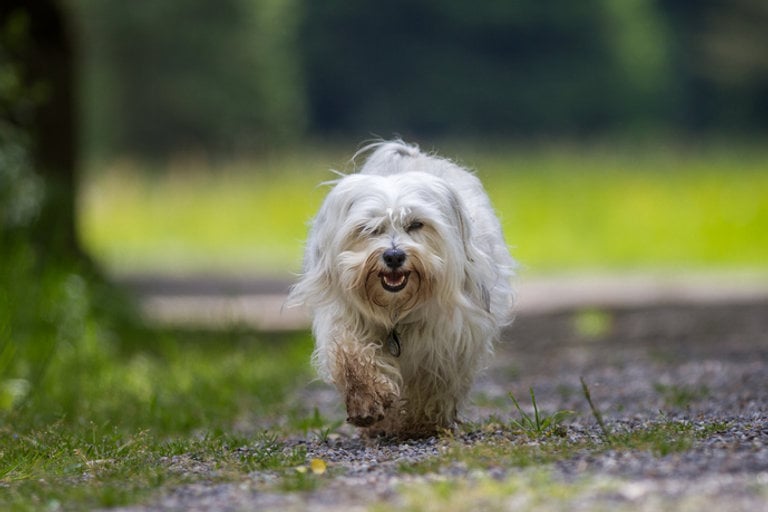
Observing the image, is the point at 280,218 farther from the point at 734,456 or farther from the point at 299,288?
the point at 734,456

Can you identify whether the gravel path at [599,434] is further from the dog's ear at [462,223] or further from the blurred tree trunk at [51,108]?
the blurred tree trunk at [51,108]

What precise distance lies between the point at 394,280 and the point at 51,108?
30.6 ft

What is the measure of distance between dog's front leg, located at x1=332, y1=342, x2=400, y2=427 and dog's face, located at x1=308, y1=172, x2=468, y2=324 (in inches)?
8.7

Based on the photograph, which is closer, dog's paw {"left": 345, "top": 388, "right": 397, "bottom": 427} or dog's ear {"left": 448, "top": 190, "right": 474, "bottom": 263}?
dog's paw {"left": 345, "top": 388, "right": 397, "bottom": 427}

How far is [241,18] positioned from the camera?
51.3m

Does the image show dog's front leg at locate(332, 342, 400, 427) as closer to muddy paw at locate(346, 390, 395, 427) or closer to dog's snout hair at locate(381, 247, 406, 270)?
muddy paw at locate(346, 390, 395, 427)

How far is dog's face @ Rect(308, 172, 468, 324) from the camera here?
7.14m

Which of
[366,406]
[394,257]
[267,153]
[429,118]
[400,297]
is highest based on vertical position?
[429,118]

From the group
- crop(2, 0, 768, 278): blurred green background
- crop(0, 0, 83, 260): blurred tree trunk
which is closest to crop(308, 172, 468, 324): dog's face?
crop(2, 0, 768, 278): blurred green background

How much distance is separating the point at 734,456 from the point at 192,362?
23.3 ft

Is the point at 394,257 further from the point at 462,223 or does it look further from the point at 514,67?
the point at 514,67

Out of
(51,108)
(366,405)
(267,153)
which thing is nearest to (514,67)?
(267,153)

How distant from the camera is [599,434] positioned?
669cm

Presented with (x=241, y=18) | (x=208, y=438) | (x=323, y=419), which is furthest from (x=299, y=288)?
(x=241, y=18)
